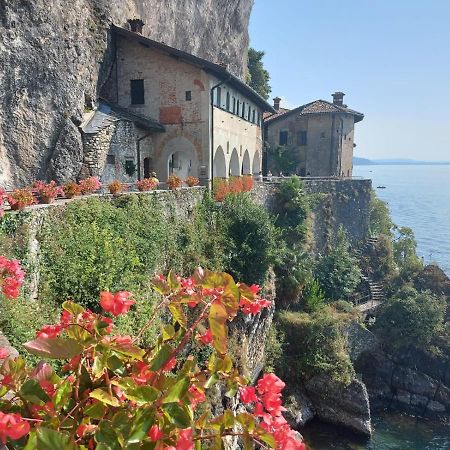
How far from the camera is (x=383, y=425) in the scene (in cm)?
2222

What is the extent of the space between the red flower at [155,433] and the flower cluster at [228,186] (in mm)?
16664

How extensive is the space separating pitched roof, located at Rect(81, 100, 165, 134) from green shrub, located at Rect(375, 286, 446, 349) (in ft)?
62.0

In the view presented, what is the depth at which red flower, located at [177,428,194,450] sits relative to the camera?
189cm

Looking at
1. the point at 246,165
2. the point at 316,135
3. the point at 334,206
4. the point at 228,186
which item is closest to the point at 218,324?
the point at 228,186

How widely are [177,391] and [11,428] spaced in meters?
0.75

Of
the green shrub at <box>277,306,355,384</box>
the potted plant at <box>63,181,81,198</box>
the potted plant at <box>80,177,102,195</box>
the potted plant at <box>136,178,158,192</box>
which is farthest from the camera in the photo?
the green shrub at <box>277,306,355,384</box>

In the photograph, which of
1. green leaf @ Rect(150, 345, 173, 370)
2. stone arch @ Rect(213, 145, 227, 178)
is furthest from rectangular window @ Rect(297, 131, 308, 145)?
green leaf @ Rect(150, 345, 173, 370)

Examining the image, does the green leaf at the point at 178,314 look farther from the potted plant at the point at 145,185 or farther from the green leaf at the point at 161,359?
the potted plant at the point at 145,185

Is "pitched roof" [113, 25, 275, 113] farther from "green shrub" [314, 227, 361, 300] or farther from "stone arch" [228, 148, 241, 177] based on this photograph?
"green shrub" [314, 227, 361, 300]

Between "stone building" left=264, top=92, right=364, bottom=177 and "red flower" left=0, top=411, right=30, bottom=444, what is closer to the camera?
"red flower" left=0, top=411, right=30, bottom=444

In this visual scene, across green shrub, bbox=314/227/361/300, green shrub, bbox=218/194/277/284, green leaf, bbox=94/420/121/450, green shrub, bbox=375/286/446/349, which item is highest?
green leaf, bbox=94/420/121/450

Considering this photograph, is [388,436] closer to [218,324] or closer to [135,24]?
[218,324]

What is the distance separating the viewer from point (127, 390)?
1972mm

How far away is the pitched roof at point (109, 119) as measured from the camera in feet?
57.7
